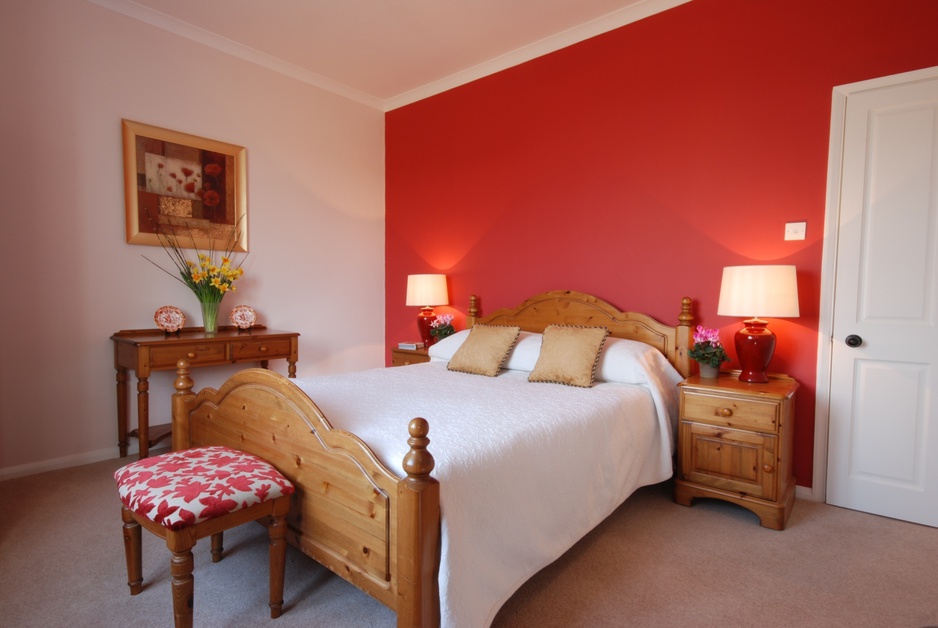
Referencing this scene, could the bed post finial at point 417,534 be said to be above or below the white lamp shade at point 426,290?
below

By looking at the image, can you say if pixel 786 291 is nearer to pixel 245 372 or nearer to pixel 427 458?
pixel 427 458

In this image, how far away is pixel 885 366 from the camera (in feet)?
8.11

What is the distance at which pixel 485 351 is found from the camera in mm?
3061

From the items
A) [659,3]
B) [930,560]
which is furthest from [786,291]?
[659,3]

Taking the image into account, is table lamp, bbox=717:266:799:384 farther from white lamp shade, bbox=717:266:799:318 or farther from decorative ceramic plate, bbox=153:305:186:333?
decorative ceramic plate, bbox=153:305:186:333

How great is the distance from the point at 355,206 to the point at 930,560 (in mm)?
4377

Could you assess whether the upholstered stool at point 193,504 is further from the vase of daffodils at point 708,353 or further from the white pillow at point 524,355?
the vase of daffodils at point 708,353

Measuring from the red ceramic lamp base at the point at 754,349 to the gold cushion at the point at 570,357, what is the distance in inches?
27.8

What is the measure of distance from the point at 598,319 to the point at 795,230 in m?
1.21

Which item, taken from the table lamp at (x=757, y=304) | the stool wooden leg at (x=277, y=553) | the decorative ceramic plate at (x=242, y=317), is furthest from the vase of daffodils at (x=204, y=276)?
the table lamp at (x=757, y=304)

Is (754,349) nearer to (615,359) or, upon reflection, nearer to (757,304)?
(757,304)

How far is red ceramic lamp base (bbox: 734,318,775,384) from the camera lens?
255 cm

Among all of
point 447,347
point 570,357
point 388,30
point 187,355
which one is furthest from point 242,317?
point 570,357

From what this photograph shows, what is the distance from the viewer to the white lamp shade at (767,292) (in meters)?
2.41
